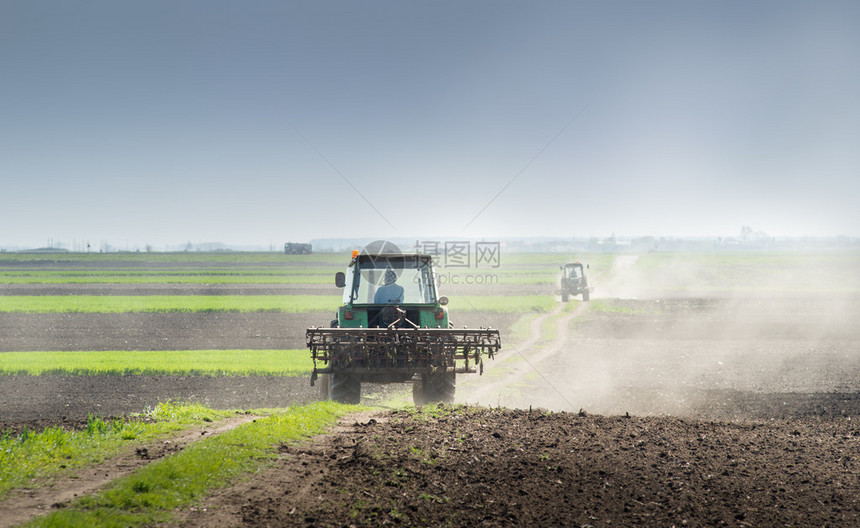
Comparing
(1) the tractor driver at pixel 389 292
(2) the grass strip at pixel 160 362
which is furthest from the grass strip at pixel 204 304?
(1) the tractor driver at pixel 389 292

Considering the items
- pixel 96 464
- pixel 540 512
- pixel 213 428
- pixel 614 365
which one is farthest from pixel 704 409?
pixel 96 464

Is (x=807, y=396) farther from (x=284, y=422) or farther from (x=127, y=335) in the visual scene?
(x=127, y=335)

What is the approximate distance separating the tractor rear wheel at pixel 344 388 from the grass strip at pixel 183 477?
2995mm

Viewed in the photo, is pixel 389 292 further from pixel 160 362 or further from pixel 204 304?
pixel 204 304

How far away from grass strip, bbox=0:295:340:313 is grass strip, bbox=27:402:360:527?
38.5 m

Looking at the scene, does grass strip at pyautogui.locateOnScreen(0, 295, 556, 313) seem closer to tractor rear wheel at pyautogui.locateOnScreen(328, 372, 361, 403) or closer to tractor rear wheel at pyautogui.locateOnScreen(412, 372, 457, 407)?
tractor rear wheel at pyautogui.locateOnScreen(412, 372, 457, 407)

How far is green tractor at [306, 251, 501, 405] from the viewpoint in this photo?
46.6 feet

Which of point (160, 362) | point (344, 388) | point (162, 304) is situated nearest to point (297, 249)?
point (162, 304)

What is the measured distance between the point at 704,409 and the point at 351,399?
35.2 feet

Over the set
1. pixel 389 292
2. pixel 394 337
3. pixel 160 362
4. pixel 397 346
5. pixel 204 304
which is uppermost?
pixel 389 292

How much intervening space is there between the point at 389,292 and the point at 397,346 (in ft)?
7.67

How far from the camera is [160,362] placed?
25594 mm

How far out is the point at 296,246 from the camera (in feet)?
620

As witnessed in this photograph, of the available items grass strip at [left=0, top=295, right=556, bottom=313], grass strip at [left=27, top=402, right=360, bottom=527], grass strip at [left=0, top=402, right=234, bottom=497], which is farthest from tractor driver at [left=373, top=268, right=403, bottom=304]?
grass strip at [left=0, top=295, right=556, bottom=313]
